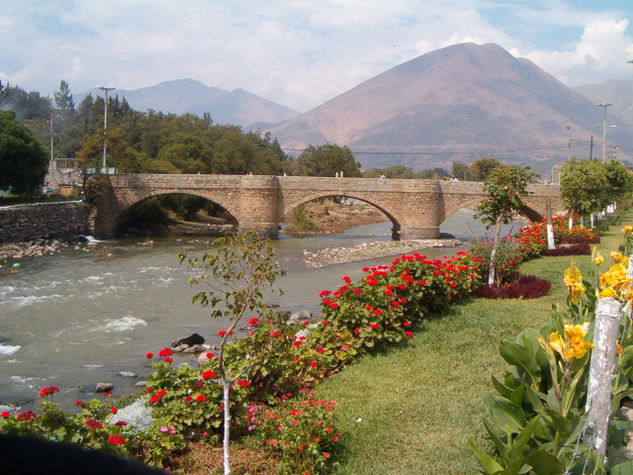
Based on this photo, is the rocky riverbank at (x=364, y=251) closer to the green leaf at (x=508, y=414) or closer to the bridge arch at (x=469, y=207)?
the bridge arch at (x=469, y=207)

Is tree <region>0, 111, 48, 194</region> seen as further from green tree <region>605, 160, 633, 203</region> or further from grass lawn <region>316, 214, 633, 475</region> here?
green tree <region>605, 160, 633, 203</region>

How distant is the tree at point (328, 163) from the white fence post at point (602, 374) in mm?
53446

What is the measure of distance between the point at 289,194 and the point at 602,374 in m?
29.1

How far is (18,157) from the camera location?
29.7m

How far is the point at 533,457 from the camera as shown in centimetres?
324

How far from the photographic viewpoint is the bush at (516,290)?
1027 cm

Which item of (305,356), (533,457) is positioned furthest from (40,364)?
(533,457)

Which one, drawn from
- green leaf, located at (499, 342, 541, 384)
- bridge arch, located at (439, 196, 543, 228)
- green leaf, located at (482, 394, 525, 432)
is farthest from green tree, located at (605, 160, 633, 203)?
green leaf, located at (482, 394, 525, 432)

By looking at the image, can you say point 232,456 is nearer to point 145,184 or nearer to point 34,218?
point 34,218

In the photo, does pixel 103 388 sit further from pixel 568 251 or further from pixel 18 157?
pixel 18 157

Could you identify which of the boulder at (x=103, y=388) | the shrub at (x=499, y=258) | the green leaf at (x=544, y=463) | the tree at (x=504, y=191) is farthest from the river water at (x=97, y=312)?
the green leaf at (x=544, y=463)

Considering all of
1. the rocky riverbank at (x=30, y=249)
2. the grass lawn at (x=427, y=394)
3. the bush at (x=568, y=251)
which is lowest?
the rocky riverbank at (x=30, y=249)

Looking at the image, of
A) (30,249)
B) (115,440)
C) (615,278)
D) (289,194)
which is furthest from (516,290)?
(289,194)

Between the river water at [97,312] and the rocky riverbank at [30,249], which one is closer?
the river water at [97,312]
